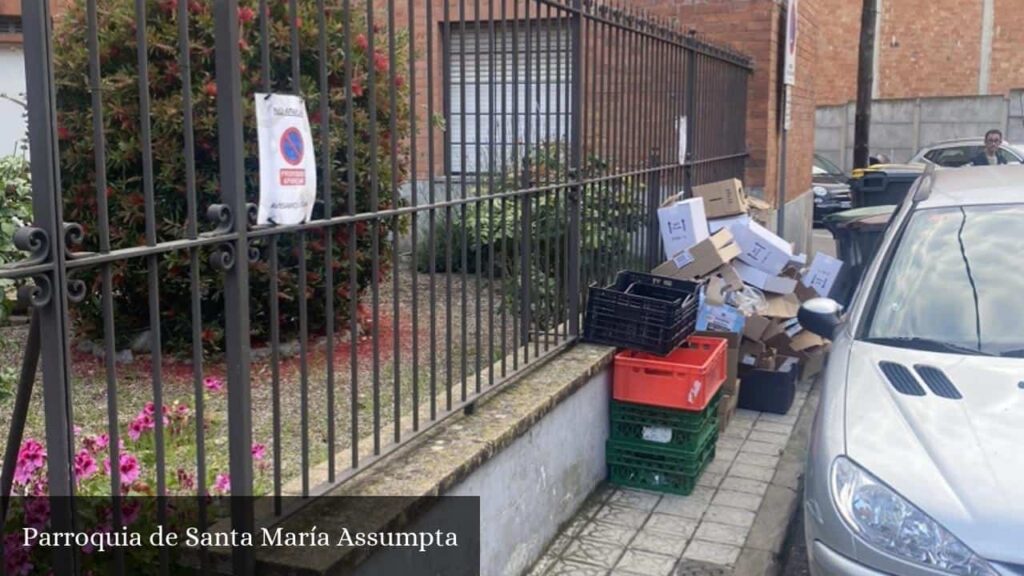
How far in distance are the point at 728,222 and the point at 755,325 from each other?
921mm

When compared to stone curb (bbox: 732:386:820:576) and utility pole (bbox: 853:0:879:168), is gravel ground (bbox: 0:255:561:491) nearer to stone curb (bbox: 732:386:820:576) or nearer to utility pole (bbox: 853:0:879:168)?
stone curb (bbox: 732:386:820:576)

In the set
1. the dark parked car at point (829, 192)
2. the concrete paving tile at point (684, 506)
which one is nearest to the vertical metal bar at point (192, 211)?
the concrete paving tile at point (684, 506)

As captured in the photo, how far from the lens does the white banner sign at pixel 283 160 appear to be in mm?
2701

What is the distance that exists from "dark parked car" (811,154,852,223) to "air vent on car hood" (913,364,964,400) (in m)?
14.6

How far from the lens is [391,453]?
11.4ft

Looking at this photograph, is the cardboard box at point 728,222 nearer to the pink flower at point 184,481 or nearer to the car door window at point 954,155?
the pink flower at point 184,481

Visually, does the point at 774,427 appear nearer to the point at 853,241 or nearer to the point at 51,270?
the point at 853,241

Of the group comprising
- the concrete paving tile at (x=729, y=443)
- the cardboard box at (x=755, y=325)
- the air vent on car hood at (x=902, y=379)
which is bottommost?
the concrete paving tile at (x=729, y=443)

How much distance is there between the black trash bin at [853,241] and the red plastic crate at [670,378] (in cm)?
318

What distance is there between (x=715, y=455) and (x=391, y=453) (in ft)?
9.23

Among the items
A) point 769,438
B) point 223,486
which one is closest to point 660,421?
point 769,438

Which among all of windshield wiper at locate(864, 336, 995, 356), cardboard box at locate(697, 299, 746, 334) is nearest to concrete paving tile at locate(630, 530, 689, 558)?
windshield wiper at locate(864, 336, 995, 356)

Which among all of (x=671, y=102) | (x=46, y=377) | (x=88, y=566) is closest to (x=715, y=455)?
(x=671, y=102)

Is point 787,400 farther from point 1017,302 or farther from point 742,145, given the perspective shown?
point 742,145
